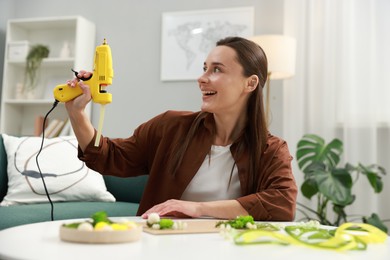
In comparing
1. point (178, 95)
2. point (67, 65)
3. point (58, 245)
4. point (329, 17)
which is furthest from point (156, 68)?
point (58, 245)

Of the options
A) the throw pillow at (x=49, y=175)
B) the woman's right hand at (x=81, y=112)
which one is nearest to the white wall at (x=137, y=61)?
the throw pillow at (x=49, y=175)

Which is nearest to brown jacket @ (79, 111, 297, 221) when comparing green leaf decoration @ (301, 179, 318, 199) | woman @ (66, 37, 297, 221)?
woman @ (66, 37, 297, 221)

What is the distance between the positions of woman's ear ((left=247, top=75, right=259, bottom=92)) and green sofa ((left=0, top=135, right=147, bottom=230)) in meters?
0.97

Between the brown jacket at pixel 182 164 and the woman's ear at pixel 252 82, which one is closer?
the brown jacket at pixel 182 164

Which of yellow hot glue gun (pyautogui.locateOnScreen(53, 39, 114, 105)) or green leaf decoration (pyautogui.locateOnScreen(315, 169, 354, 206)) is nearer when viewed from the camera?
yellow hot glue gun (pyautogui.locateOnScreen(53, 39, 114, 105))

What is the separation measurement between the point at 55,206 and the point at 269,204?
47.9 inches

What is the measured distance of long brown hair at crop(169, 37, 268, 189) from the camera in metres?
1.56

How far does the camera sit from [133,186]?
272 centimetres

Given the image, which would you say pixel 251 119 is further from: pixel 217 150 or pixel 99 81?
pixel 99 81

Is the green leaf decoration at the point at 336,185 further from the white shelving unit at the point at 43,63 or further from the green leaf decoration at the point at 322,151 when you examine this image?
the white shelving unit at the point at 43,63

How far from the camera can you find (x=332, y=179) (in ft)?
10.1

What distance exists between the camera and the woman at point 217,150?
4.81ft

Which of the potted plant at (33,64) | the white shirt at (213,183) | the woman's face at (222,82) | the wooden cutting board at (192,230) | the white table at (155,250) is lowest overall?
the wooden cutting board at (192,230)

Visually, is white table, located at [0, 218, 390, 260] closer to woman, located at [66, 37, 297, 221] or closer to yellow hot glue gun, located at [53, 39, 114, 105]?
yellow hot glue gun, located at [53, 39, 114, 105]
